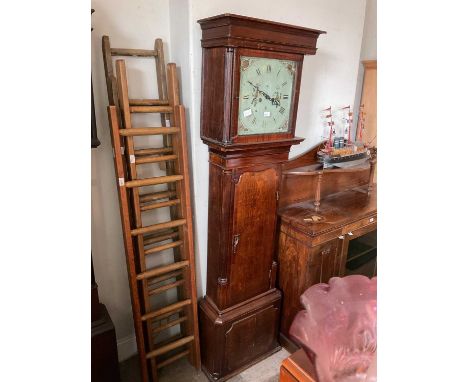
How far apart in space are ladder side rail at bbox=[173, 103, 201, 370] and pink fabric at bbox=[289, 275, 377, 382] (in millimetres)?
1196

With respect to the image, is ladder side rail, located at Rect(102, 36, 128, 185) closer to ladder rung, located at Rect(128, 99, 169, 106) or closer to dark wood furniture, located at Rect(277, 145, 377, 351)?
ladder rung, located at Rect(128, 99, 169, 106)

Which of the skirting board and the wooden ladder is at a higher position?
the wooden ladder

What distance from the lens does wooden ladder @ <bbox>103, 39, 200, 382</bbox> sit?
1602 millimetres

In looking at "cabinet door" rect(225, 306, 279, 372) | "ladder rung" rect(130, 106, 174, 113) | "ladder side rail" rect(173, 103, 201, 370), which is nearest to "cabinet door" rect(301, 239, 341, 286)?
"cabinet door" rect(225, 306, 279, 372)

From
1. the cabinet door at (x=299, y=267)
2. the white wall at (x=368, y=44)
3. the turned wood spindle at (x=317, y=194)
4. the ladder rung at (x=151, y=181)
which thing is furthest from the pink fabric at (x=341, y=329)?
the white wall at (x=368, y=44)

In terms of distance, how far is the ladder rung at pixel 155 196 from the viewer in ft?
5.88

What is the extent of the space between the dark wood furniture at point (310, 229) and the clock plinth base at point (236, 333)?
5.3 inches

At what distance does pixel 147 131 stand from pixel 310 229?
1071mm

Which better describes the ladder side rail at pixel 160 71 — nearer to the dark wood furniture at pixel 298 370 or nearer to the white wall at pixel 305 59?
the white wall at pixel 305 59

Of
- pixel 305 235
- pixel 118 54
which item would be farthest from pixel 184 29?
pixel 305 235
